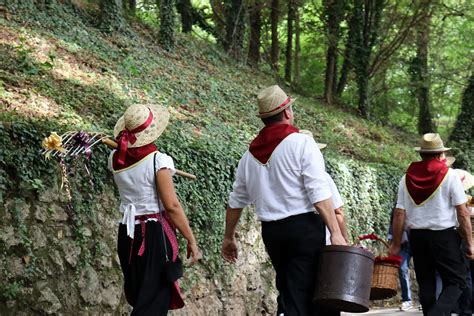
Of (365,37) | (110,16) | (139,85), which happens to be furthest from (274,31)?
(139,85)

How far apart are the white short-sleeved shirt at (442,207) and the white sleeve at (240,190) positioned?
2.53 metres

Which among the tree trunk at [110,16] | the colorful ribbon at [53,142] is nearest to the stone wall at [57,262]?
the colorful ribbon at [53,142]

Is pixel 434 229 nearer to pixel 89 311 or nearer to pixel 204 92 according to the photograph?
pixel 89 311

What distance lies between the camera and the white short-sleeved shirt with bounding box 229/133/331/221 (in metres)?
5.67

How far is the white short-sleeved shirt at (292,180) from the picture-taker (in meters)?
5.67

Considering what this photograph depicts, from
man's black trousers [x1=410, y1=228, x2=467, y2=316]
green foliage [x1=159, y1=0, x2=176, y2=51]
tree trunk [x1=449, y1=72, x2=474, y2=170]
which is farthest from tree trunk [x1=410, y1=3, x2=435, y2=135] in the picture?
man's black trousers [x1=410, y1=228, x2=467, y2=316]

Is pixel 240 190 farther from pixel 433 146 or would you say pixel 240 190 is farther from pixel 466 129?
pixel 466 129

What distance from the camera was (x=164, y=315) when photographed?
5988 mm

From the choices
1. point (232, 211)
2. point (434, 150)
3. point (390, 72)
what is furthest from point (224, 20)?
point (232, 211)

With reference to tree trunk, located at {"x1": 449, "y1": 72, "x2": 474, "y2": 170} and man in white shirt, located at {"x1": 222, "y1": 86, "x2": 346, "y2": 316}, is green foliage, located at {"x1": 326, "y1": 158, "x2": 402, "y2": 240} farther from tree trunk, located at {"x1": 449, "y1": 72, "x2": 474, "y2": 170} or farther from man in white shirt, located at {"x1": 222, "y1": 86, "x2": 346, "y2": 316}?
man in white shirt, located at {"x1": 222, "y1": 86, "x2": 346, "y2": 316}

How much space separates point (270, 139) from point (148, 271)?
1476 millimetres

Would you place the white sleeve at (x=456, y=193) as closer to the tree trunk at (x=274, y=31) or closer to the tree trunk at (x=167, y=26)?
the tree trunk at (x=167, y=26)

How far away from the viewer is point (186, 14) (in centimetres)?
2700

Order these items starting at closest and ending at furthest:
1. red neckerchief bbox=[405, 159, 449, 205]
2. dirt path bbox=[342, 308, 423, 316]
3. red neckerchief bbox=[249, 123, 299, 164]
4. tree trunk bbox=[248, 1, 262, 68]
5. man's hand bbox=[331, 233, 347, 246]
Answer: man's hand bbox=[331, 233, 347, 246] → red neckerchief bbox=[249, 123, 299, 164] → red neckerchief bbox=[405, 159, 449, 205] → dirt path bbox=[342, 308, 423, 316] → tree trunk bbox=[248, 1, 262, 68]
